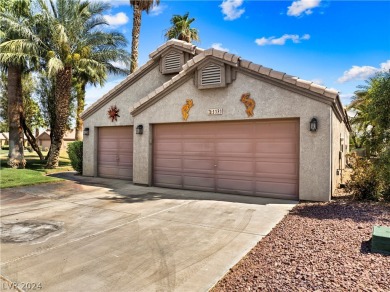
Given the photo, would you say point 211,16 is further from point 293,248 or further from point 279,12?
point 293,248

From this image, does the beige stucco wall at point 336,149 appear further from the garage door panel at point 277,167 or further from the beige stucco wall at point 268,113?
the garage door panel at point 277,167

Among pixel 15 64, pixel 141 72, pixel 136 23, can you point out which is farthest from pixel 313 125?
pixel 136 23

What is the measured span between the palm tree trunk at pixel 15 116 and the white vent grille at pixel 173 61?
10291 mm

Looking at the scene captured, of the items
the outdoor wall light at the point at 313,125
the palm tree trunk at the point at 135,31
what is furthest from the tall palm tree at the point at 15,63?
the outdoor wall light at the point at 313,125

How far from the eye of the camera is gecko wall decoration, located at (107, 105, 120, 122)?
13727 mm

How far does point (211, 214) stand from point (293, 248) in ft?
9.37

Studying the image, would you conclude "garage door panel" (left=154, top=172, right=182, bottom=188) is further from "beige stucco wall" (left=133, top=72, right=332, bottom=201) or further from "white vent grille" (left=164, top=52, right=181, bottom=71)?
"white vent grille" (left=164, top=52, right=181, bottom=71)

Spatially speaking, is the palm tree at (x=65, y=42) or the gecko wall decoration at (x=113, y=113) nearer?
A: the gecko wall decoration at (x=113, y=113)

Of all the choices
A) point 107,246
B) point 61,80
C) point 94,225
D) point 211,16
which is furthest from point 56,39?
point 107,246

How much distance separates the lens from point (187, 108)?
10734mm

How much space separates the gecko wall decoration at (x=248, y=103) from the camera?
9359 millimetres

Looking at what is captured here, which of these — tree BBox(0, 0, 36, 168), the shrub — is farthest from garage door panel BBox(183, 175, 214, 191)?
tree BBox(0, 0, 36, 168)

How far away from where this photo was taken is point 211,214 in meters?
7.29

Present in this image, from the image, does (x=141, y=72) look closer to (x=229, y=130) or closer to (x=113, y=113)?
(x=113, y=113)
